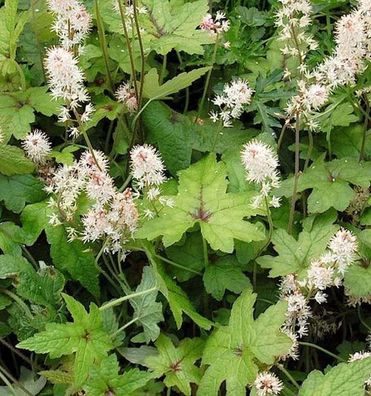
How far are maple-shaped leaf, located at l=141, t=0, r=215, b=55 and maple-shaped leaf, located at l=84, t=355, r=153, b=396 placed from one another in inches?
36.5

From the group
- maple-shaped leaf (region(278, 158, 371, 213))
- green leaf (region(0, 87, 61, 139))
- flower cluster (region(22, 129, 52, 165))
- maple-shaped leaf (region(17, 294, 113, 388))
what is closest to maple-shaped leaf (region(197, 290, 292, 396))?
maple-shaped leaf (region(17, 294, 113, 388))

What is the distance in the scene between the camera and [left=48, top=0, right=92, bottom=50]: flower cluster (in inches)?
77.5

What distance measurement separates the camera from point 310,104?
191cm

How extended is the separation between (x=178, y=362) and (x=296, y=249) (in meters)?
0.40

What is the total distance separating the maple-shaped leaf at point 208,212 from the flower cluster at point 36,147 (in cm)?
37

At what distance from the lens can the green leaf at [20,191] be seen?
2162 mm

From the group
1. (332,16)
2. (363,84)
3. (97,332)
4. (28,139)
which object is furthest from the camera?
(332,16)

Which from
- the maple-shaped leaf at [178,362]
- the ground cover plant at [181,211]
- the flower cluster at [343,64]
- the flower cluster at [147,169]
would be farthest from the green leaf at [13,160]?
the flower cluster at [343,64]

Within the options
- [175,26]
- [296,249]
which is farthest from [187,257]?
[175,26]

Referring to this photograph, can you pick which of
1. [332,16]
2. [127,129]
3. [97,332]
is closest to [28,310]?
[97,332]

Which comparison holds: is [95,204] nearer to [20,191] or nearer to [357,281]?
[20,191]

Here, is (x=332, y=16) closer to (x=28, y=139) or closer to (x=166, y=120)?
(x=166, y=120)

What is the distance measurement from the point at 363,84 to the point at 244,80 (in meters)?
0.35

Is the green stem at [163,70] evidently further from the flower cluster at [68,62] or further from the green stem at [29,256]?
the green stem at [29,256]
